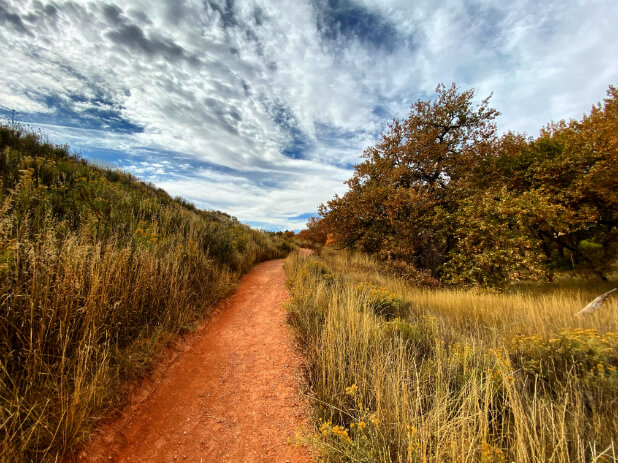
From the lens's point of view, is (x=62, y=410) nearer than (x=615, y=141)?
Yes

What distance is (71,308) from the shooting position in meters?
2.66

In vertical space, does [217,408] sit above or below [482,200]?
below

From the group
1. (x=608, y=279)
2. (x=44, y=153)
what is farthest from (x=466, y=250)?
(x=44, y=153)

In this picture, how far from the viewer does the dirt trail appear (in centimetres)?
231

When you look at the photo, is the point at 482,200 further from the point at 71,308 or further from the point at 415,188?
the point at 71,308

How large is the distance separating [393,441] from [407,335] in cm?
183

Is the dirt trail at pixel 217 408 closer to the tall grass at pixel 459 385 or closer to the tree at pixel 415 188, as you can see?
the tall grass at pixel 459 385

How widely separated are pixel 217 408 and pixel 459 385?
2.89 metres

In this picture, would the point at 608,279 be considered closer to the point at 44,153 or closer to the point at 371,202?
the point at 371,202

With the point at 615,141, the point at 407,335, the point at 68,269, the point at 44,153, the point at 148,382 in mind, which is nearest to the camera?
the point at 68,269

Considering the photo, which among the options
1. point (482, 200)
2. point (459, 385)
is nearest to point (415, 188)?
point (482, 200)

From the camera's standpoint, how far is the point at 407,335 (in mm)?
3541

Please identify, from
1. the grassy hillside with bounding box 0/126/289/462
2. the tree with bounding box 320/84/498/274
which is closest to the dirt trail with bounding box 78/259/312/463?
the grassy hillside with bounding box 0/126/289/462

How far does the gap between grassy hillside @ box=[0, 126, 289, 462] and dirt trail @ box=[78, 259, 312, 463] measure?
0.36 m
